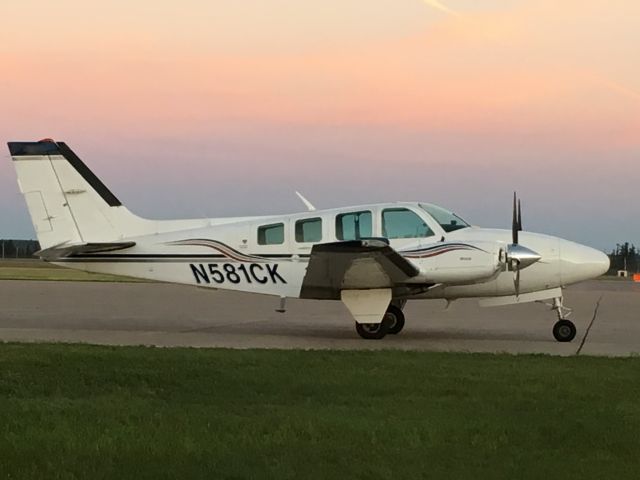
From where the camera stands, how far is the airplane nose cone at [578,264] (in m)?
15.8

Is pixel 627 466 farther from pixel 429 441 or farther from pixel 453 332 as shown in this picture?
pixel 453 332

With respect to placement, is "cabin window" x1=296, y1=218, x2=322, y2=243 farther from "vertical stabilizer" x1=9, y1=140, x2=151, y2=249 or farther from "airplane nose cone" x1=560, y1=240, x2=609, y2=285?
"airplane nose cone" x1=560, y1=240, x2=609, y2=285

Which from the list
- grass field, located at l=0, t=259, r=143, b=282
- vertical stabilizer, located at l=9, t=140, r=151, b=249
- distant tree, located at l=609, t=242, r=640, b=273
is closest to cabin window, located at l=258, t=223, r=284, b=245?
vertical stabilizer, located at l=9, t=140, r=151, b=249

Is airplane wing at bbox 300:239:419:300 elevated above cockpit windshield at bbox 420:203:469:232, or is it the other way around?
cockpit windshield at bbox 420:203:469:232

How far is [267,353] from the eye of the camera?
39.8ft

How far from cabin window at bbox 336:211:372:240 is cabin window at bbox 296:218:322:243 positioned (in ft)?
1.41

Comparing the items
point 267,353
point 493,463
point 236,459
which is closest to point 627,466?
point 493,463

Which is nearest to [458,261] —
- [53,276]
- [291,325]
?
[291,325]

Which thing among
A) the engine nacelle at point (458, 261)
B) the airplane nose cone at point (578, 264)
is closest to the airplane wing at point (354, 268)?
the engine nacelle at point (458, 261)

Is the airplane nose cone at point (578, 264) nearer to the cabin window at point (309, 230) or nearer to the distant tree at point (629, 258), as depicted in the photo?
the cabin window at point (309, 230)

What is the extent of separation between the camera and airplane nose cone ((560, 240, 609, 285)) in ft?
51.7

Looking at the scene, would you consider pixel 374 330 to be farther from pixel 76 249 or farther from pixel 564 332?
pixel 76 249

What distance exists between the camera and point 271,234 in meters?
16.5

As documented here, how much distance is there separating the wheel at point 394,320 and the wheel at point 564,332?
288 centimetres
